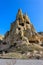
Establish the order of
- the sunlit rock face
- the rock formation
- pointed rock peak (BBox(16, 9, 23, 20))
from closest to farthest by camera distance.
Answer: the rock formation → the sunlit rock face → pointed rock peak (BBox(16, 9, 23, 20))

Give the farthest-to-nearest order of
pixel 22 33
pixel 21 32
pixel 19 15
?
1. pixel 19 15
2. pixel 22 33
3. pixel 21 32

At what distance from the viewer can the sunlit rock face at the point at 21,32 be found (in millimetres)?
27697

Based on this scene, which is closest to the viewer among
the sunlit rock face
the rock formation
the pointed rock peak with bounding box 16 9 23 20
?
the rock formation

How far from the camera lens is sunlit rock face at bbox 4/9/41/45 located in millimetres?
27697

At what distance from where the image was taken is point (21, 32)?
28.4m

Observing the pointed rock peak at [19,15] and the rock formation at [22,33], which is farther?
the pointed rock peak at [19,15]

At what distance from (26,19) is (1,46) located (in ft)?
34.6

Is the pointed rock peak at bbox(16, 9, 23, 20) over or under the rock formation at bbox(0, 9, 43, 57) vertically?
over

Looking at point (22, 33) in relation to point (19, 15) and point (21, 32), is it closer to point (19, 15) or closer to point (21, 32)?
point (21, 32)

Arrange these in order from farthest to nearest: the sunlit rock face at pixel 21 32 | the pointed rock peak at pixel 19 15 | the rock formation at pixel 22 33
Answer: the pointed rock peak at pixel 19 15 < the sunlit rock face at pixel 21 32 < the rock formation at pixel 22 33

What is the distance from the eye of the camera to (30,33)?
29531 millimetres

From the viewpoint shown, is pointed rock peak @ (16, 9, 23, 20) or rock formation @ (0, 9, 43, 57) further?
pointed rock peak @ (16, 9, 23, 20)

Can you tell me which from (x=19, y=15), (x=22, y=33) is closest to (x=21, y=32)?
(x=22, y=33)
